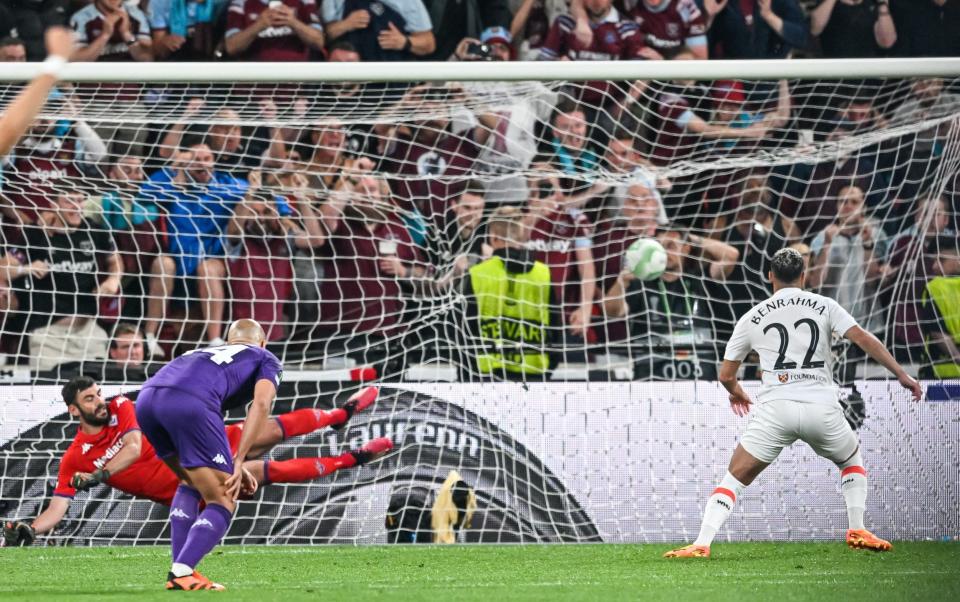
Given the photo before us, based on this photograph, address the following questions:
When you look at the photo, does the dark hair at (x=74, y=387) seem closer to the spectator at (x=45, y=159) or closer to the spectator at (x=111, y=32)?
the spectator at (x=45, y=159)

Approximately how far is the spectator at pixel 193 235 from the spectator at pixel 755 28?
5215 millimetres

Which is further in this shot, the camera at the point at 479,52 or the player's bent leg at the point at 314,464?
the camera at the point at 479,52

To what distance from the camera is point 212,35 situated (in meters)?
12.1

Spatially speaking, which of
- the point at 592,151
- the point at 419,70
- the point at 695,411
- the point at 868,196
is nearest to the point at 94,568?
the point at 419,70

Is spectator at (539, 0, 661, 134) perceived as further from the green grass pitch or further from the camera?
the green grass pitch

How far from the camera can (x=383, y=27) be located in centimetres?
1202

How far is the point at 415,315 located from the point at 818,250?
3372mm

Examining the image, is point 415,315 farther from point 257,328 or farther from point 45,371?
point 257,328

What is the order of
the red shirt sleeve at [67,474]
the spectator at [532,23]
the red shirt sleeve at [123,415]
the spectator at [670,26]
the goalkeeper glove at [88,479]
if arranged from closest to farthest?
1. the goalkeeper glove at [88,479]
2. the red shirt sleeve at [67,474]
3. the red shirt sleeve at [123,415]
4. the spectator at [670,26]
5. the spectator at [532,23]

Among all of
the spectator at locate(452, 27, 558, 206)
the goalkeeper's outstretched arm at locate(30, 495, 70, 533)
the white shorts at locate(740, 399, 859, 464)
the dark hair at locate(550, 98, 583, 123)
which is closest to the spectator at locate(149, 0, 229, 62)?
the spectator at locate(452, 27, 558, 206)

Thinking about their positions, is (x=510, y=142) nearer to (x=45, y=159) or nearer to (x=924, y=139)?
(x=924, y=139)

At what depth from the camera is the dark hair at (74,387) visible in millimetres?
8672

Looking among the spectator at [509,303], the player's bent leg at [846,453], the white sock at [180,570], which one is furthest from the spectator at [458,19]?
the white sock at [180,570]

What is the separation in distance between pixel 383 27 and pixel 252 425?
22.1 feet
